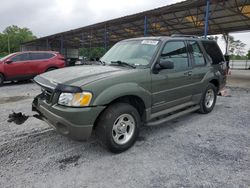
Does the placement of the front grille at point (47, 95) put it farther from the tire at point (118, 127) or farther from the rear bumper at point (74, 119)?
the tire at point (118, 127)

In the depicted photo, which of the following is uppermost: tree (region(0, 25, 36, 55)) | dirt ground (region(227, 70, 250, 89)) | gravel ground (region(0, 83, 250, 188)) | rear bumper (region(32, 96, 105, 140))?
tree (region(0, 25, 36, 55))

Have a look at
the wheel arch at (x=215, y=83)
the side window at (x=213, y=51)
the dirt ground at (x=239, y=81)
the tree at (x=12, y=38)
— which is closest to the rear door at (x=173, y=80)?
the side window at (x=213, y=51)

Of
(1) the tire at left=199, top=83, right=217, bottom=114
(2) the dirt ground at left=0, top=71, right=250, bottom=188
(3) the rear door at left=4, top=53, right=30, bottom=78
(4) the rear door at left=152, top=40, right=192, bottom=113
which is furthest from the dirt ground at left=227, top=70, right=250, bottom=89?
(3) the rear door at left=4, top=53, right=30, bottom=78

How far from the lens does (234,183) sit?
8.07 feet

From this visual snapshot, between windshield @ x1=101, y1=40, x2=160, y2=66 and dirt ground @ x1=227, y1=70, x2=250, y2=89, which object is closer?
windshield @ x1=101, y1=40, x2=160, y2=66

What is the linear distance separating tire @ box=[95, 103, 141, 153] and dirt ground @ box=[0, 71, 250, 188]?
0.17 m

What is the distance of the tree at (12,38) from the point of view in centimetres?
6325

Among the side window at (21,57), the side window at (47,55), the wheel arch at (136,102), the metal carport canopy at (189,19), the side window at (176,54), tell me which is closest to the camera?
the wheel arch at (136,102)

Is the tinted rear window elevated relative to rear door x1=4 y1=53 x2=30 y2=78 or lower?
elevated

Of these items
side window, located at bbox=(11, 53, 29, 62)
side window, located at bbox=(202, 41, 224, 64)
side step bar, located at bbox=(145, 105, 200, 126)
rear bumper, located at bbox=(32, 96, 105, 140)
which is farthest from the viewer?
side window, located at bbox=(11, 53, 29, 62)

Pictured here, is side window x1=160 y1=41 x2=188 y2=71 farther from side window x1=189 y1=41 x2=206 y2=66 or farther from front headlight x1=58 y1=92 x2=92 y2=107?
front headlight x1=58 y1=92 x2=92 y2=107

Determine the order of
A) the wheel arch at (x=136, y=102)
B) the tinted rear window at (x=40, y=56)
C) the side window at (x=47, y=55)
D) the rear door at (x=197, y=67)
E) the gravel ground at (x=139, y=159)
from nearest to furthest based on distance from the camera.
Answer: the gravel ground at (x=139, y=159), the wheel arch at (x=136, y=102), the rear door at (x=197, y=67), the tinted rear window at (x=40, y=56), the side window at (x=47, y=55)

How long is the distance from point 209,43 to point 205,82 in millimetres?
1055

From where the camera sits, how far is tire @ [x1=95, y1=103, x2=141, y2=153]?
2.95 m
